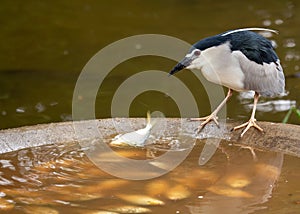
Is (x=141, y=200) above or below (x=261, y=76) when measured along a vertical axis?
below

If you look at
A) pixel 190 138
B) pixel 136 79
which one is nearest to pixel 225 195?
pixel 190 138

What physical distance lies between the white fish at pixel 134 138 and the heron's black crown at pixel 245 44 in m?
0.49

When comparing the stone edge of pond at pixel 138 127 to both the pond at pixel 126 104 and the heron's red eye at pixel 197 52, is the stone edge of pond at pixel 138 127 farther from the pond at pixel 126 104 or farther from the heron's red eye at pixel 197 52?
the heron's red eye at pixel 197 52

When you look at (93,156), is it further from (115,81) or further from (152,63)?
(152,63)

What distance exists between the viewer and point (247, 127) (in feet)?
11.0

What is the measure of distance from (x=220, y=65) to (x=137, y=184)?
837mm

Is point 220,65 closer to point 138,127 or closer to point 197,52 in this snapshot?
point 197,52

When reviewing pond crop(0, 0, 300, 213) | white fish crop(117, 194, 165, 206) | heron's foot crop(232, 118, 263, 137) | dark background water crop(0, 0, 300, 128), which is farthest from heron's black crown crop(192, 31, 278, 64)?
dark background water crop(0, 0, 300, 128)

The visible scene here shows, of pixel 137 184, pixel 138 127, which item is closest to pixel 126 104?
pixel 138 127

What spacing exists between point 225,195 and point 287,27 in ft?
16.6

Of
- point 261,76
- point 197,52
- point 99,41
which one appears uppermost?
point 99,41

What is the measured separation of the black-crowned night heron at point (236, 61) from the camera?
334 cm

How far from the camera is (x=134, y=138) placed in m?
3.25

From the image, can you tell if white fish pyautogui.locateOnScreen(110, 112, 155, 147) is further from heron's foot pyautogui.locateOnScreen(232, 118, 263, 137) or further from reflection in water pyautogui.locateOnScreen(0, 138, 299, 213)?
heron's foot pyautogui.locateOnScreen(232, 118, 263, 137)
